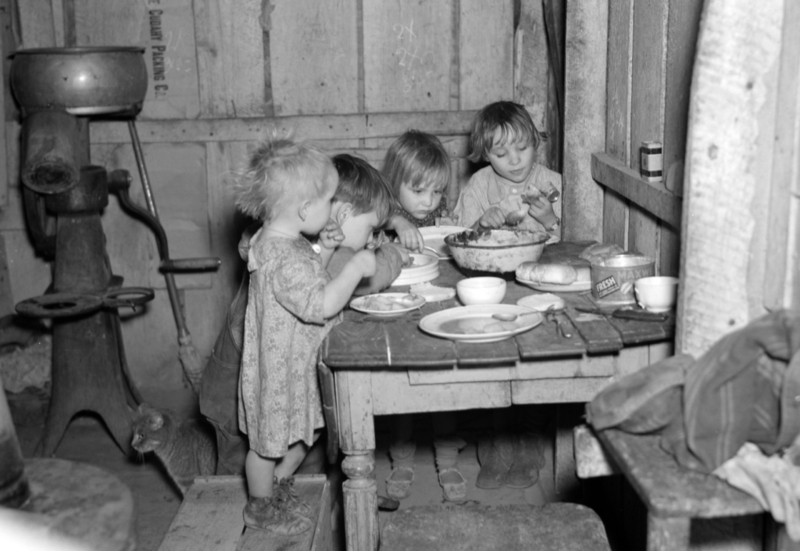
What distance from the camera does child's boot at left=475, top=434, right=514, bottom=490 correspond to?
4.08m

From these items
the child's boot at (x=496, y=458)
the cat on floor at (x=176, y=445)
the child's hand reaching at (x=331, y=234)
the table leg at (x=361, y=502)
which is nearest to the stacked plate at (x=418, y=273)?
the child's hand reaching at (x=331, y=234)

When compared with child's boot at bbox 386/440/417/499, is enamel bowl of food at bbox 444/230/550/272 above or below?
above

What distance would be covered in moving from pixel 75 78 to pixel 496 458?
2607 mm

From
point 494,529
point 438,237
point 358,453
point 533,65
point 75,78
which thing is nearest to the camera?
point 494,529

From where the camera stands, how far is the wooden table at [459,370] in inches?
91.7

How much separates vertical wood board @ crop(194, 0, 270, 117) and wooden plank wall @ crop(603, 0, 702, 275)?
1.94m

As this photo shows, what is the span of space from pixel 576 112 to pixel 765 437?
2297mm

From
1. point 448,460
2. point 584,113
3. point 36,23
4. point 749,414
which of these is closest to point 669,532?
point 749,414

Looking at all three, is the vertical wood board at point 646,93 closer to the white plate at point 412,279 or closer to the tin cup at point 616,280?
the tin cup at point 616,280

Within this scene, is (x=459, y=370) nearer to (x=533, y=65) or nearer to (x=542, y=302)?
(x=542, y=302)

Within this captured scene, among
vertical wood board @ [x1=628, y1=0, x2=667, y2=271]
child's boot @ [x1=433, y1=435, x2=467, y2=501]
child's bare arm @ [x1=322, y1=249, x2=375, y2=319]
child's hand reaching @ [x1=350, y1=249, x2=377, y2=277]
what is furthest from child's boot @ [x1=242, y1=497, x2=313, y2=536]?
vertical wood board @ [x1=628, y1=0, x2=667, y2=271]

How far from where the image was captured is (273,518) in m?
2.80

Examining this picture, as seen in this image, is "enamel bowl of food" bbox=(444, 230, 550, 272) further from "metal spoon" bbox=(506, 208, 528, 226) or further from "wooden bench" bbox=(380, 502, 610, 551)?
"wooden bench" bbox=(380, 502, 610, 551)

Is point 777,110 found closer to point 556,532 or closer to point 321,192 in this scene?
point 556,532
